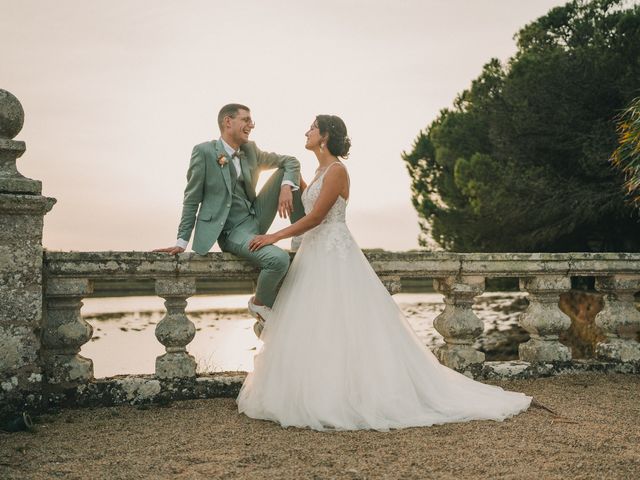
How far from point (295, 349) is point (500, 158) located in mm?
17808

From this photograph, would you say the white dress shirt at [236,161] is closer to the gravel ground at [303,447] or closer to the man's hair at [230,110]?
the man's hair at [230,110]

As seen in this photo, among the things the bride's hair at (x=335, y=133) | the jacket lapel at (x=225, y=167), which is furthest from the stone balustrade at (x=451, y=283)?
the bride's hair at (x=335, y=133)

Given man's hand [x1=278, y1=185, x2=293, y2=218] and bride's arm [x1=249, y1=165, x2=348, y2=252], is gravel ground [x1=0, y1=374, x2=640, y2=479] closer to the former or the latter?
bride's arm [x1=249, y1=165, x2=348, y2=252]

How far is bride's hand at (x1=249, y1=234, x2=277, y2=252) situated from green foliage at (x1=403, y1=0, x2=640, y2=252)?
13.2m

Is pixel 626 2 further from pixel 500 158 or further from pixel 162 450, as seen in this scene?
pixel 162 450

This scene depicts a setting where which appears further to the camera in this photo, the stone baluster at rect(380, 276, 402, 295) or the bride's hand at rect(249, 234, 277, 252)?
the stone baluster at rect(380, 276, 402, 295)

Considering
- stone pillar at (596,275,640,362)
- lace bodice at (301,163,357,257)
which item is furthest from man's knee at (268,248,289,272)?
stone pillar at (596,275,640,362)

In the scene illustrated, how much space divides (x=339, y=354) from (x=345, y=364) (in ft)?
0.24

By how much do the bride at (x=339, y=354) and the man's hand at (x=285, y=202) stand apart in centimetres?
12

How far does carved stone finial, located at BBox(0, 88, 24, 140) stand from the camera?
389 centimetres

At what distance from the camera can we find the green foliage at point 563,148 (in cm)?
1625

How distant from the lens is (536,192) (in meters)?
17.1

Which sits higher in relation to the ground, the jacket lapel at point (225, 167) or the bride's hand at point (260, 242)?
the jacket lapel at point (225, 167)

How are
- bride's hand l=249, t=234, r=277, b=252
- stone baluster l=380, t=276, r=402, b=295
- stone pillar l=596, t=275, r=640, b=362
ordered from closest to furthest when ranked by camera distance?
bride's hand l=249, t=234, r=277, b=252 → stone baluster l=380, t=276, r=402, b=295 → stone pillar l=596, t=275, r=640, b=362
